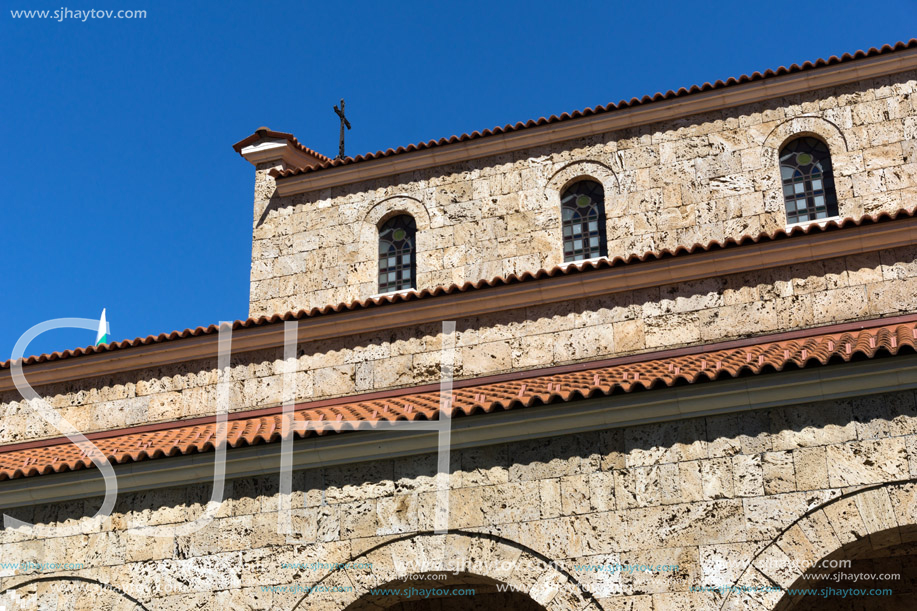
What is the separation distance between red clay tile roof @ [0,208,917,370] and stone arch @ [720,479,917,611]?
150 inches

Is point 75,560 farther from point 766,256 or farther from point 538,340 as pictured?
point 766,256

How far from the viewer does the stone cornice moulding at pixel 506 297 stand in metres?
10.9

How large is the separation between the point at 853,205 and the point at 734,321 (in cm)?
285

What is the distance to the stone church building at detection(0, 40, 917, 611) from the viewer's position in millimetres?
8062

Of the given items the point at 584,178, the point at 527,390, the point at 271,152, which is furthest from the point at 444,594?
the point at 271,152

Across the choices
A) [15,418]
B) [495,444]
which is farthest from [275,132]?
[495,444]

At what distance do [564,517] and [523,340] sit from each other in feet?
11.5

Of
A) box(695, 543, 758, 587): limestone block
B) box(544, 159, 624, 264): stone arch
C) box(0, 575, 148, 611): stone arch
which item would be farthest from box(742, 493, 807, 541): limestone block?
box(544, 159, 624, 264): stone arch

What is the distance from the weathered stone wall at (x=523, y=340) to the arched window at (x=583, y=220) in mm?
2154

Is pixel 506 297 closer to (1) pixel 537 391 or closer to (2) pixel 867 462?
(1) pixel 537 391

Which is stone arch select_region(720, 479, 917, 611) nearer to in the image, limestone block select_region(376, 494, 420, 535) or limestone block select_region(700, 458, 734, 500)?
limestone block select_region(700, 458, 734, 500)

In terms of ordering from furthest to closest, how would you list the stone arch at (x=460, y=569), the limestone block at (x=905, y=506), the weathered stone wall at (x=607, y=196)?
the weathered stone wall at (x=607, y=196) < the stone arch at (x=460, y=569) < the limestone block at (x=905, y=506)

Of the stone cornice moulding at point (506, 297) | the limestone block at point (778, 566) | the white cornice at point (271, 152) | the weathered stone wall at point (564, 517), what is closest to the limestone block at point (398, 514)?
the weathered stone wall at point (564, 517)

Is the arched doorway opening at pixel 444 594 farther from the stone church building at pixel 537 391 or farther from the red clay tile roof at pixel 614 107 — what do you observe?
the red clay tile roof at pixel 614 107
